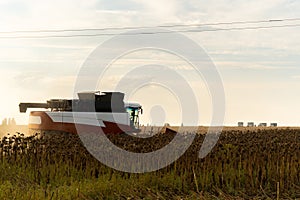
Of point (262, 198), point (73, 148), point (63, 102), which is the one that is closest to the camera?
point (262, 198)

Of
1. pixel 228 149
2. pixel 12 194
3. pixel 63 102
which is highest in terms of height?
pixel 63 102

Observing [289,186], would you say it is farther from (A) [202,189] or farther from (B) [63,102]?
(B) [63,102]

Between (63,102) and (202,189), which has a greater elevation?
(63,102)

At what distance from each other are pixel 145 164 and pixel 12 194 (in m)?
5.01

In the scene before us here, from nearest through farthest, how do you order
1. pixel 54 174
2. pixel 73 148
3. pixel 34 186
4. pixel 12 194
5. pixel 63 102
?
pixel 12 194 → pixel 34 186 → pixel 54 174 → pixel 73 148 → pixel 63 102

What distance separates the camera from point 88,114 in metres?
26.7

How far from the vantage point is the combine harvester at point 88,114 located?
24.9 m

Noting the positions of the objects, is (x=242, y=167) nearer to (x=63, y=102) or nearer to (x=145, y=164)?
(x=145, y=164)

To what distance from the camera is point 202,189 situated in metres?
13.0

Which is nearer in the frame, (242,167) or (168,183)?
(168,183)

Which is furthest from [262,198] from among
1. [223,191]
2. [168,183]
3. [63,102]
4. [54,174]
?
[63,102]

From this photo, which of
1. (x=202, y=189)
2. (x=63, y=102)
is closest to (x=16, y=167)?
(x=202, y=189)

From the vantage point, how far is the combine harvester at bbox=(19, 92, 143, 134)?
2489 cm

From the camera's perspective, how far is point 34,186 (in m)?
13.2
